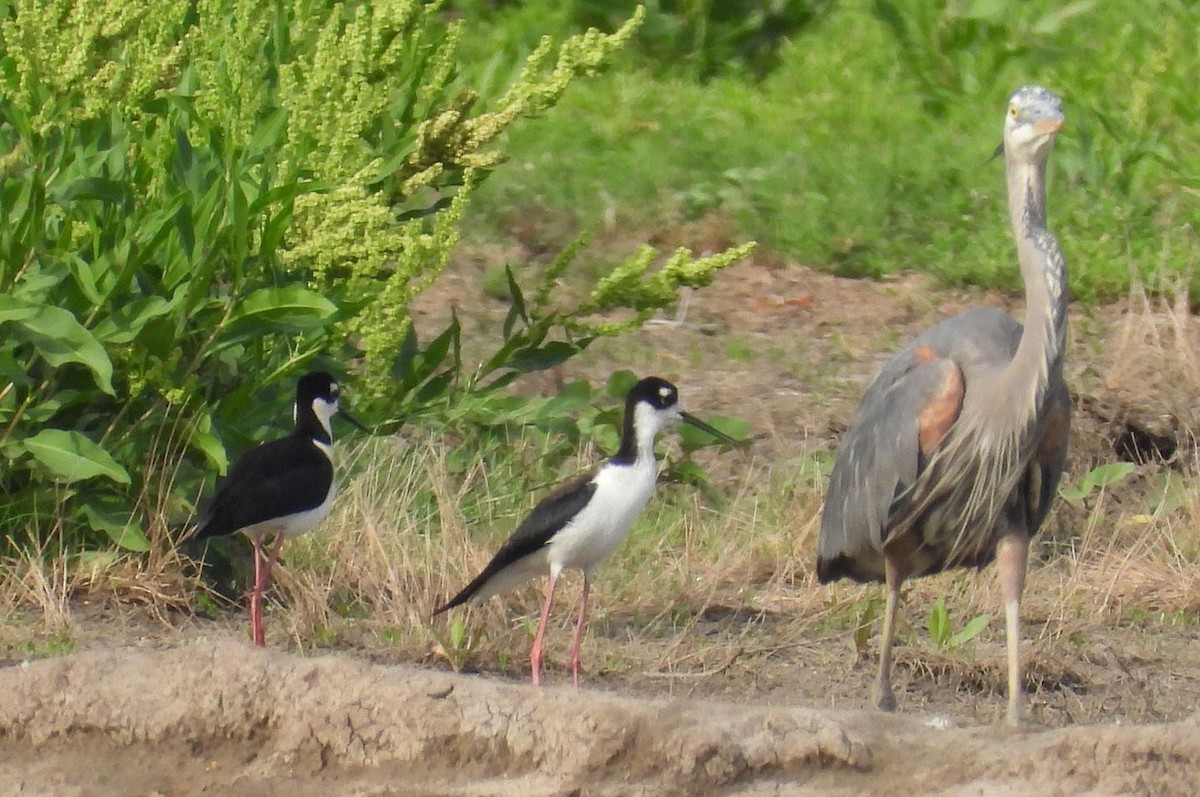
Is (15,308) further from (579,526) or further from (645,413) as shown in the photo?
(645,413)

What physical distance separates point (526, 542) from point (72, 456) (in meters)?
1.30

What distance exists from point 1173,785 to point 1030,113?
2.01 m

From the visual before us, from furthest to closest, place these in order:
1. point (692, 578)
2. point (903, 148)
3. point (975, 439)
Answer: point (903, 148)
point (692, 578)
point (975, 439)

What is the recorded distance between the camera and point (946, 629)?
241 inches

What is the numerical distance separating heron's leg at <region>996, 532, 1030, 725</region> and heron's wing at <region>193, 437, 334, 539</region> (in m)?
1.93

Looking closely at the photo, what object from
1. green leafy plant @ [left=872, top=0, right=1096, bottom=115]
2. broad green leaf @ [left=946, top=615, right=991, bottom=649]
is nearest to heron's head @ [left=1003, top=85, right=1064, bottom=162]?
broad green leaf @ [left=946, top=615, right=991, bottom=649]

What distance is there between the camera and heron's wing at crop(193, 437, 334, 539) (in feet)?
18.6

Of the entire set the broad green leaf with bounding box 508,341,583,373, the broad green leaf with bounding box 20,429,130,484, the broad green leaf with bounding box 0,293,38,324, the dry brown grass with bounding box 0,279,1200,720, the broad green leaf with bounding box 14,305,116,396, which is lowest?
the dry brown grass with bounding box 0,279,1200,720

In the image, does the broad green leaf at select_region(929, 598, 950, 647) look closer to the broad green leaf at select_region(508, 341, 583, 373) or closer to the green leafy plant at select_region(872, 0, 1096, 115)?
the broad green leaf at select_region(508, 341, 583, 373)

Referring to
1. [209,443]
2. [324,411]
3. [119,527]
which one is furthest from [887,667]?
[119,527]

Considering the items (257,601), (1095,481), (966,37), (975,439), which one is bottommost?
(257,601)

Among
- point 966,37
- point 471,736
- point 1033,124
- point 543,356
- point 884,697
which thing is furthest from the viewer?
point 966,37

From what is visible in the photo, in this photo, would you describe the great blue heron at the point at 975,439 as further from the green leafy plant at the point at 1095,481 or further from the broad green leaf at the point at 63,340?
the broad green leaf at the point at 63,340

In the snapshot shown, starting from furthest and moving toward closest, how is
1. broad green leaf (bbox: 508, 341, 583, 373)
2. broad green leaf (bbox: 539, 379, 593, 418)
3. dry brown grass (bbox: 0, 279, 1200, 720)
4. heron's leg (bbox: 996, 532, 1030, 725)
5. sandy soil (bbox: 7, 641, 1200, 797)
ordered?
broad green leaf (bbox: 539, 379, 593, 418)
broad green leaf (bbox: 508, 341, 583, 373)
dry brown grass (bbox: 0, 279, 1200, 720)
heron's leg (bbox: 996, 532, 1030, 725)
sandy soil (bbox: 7, 641, 1200, 797)
